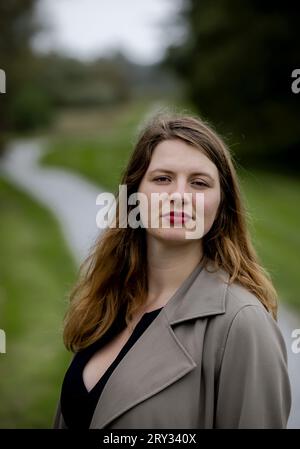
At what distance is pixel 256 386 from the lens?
196cm

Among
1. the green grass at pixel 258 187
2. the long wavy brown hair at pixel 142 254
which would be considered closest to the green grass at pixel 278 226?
the green grass at pixel 258 187

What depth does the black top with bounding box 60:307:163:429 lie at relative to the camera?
232 cm

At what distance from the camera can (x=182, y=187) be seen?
7.60 feet

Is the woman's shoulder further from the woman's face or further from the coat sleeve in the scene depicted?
the woman's face

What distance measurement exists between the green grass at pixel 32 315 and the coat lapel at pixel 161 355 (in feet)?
4.62

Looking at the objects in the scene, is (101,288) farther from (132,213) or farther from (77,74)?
(77,74)

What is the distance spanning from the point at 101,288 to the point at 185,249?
0.56m

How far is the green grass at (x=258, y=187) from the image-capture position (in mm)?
8766

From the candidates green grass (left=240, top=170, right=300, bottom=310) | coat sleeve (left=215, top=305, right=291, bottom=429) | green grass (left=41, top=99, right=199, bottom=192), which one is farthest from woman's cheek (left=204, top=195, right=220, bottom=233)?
green grass (left=41, top=99, right=199, bottom=192)

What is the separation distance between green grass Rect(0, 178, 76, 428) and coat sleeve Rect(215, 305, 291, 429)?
5.72 feet

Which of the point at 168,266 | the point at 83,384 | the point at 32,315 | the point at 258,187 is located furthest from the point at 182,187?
the point at 258,187

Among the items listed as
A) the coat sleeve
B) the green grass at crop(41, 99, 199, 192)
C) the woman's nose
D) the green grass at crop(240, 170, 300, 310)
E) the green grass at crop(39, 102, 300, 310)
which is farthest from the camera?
the green grass at crop(41, 99, 199, 192)

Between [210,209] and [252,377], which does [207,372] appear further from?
[210,209]

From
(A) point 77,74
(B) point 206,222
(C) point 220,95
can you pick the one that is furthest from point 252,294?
(A) point 77,74
